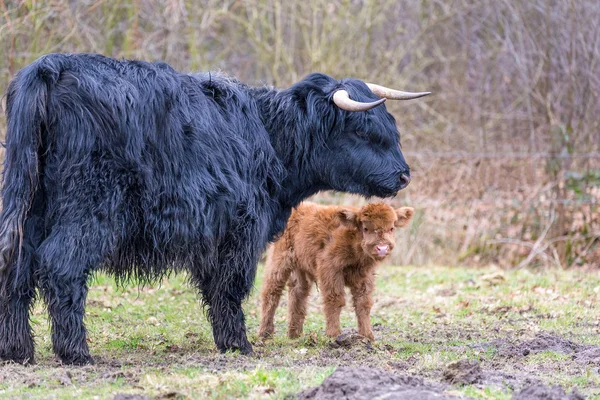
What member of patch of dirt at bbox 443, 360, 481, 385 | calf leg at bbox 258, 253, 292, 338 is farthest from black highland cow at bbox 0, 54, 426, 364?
patch of dirt at bbox 443, 360, 481, 385

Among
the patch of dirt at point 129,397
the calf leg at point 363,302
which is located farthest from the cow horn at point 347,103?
the patch of dirt at point 129,397

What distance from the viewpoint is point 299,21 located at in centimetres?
1600

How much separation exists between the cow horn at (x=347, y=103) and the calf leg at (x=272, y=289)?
1.81 metres

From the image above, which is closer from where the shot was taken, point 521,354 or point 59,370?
point 59,370

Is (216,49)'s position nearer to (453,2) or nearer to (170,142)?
(453,2)

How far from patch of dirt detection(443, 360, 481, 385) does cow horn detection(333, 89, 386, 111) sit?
2203 millimetres

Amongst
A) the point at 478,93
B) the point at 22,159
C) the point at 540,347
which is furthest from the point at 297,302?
the point at 478,93

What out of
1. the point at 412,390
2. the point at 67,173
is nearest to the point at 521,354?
the point at 412,390

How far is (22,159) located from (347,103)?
2.55 meters

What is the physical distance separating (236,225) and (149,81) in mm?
1261

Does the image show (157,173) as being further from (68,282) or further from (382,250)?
(382,250)

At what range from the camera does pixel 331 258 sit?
7.57 metres

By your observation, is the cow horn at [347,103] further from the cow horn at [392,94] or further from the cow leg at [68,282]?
the cow leg at [68,282]

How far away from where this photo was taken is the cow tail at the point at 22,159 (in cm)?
563
